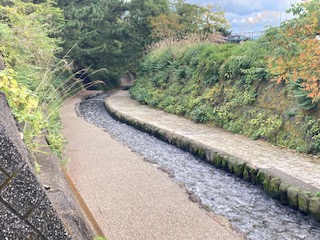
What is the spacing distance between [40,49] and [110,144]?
7.98 feet

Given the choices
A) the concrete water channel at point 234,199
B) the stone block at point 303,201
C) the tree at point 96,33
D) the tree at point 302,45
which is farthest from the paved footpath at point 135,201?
the tree at point 96,33

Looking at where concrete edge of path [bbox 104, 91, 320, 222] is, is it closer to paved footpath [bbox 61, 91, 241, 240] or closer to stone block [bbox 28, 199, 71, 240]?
paved footpath [bbox 61, 91, 241, 240]

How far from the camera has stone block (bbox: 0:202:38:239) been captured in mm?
1148

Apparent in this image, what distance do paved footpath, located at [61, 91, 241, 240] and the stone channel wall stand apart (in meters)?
2.15

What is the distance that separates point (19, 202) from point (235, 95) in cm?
821

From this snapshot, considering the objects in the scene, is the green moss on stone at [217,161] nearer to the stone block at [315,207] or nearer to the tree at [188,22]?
the stone block at [315,207]

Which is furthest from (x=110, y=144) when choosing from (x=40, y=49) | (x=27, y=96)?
(x=27, y=96)

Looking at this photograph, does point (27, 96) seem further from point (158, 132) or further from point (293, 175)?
point (158, 132)

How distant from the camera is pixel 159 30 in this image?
65.4 feet

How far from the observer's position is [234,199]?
452 centimetres

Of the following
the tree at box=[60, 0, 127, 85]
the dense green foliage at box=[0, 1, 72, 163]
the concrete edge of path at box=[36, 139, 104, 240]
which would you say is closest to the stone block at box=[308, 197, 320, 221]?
the concrete edge of path at box=[36, 139, 104, 240]

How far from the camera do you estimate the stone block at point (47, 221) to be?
3.89ft

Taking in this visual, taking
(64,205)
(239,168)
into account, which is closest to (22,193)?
(64,205)

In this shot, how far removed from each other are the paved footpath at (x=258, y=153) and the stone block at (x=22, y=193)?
147 inches
